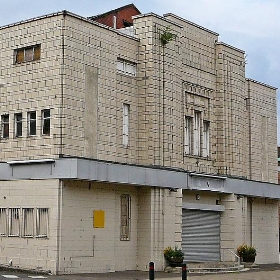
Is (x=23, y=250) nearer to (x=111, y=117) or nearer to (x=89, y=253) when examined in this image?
(x=89, y=253)

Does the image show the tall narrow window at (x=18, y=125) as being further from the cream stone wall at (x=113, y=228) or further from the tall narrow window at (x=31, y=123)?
the cream stone wall at (x=113, y=228)

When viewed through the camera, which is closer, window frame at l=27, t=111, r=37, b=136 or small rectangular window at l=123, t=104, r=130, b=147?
window frame at l=27, t=111, r=37, b=136

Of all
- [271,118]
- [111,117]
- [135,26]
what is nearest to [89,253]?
[111,117]

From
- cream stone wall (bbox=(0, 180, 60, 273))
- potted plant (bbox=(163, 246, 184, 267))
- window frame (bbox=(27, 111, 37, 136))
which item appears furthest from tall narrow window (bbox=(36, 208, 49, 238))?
potted plant (bbox=(163, 246, 184, 267))

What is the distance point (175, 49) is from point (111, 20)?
709cm

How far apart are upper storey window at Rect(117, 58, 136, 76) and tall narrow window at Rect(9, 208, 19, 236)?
8119 millimetres

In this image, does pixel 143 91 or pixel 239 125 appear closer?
pixel 143 91

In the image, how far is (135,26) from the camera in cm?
3195

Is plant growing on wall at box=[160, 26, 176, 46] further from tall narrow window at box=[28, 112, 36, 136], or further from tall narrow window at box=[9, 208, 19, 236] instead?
tall narrow window at box=[9, 208, 19, 236]

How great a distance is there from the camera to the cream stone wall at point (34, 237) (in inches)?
1029

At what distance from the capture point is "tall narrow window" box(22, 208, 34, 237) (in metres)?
27.0

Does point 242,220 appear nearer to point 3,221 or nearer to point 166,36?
point 166,36

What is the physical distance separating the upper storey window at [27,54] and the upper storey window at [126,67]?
4.04 meters

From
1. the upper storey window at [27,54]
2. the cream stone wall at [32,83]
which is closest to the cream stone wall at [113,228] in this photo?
the cream stone wall at [32,83]
